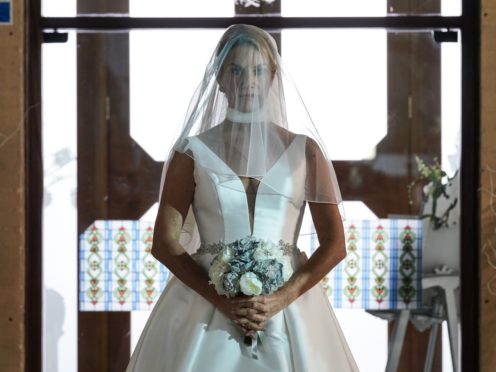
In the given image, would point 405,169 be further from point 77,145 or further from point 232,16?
point 77,145

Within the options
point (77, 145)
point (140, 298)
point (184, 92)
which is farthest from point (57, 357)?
point (184, 92)

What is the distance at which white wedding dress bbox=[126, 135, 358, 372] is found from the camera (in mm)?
2779

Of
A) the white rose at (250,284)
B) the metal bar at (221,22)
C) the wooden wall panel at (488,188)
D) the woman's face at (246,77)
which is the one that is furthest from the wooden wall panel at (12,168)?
the wooden wall panel at (488,188)

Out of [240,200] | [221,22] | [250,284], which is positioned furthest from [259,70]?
[221,22]

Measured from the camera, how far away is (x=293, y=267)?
9.39 feet

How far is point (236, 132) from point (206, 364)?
0.64 m

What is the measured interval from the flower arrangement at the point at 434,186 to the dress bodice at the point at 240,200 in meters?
1.27

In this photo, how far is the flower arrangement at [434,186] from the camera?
4.05m

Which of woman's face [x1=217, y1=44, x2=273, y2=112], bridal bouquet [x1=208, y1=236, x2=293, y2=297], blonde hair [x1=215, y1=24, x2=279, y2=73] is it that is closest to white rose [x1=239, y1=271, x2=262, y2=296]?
bridal bouquet [x1=208, y1=236, x2=293, y2=297]

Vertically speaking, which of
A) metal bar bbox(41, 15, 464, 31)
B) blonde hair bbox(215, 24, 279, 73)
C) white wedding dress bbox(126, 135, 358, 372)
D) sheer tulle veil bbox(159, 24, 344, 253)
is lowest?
white wedding dress bbox(126, 135, 358, 372)

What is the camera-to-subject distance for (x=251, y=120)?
2895mm

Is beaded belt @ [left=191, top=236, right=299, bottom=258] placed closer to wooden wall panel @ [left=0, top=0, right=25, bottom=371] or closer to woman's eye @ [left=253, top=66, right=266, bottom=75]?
woman's eye @ [left=253, top=66, right=266, bottom=75]

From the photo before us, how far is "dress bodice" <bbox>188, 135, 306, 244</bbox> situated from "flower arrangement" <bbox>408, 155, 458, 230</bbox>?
1.27 meters

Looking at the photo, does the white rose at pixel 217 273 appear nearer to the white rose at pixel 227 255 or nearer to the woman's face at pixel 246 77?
the white rose at pixel 227 255
